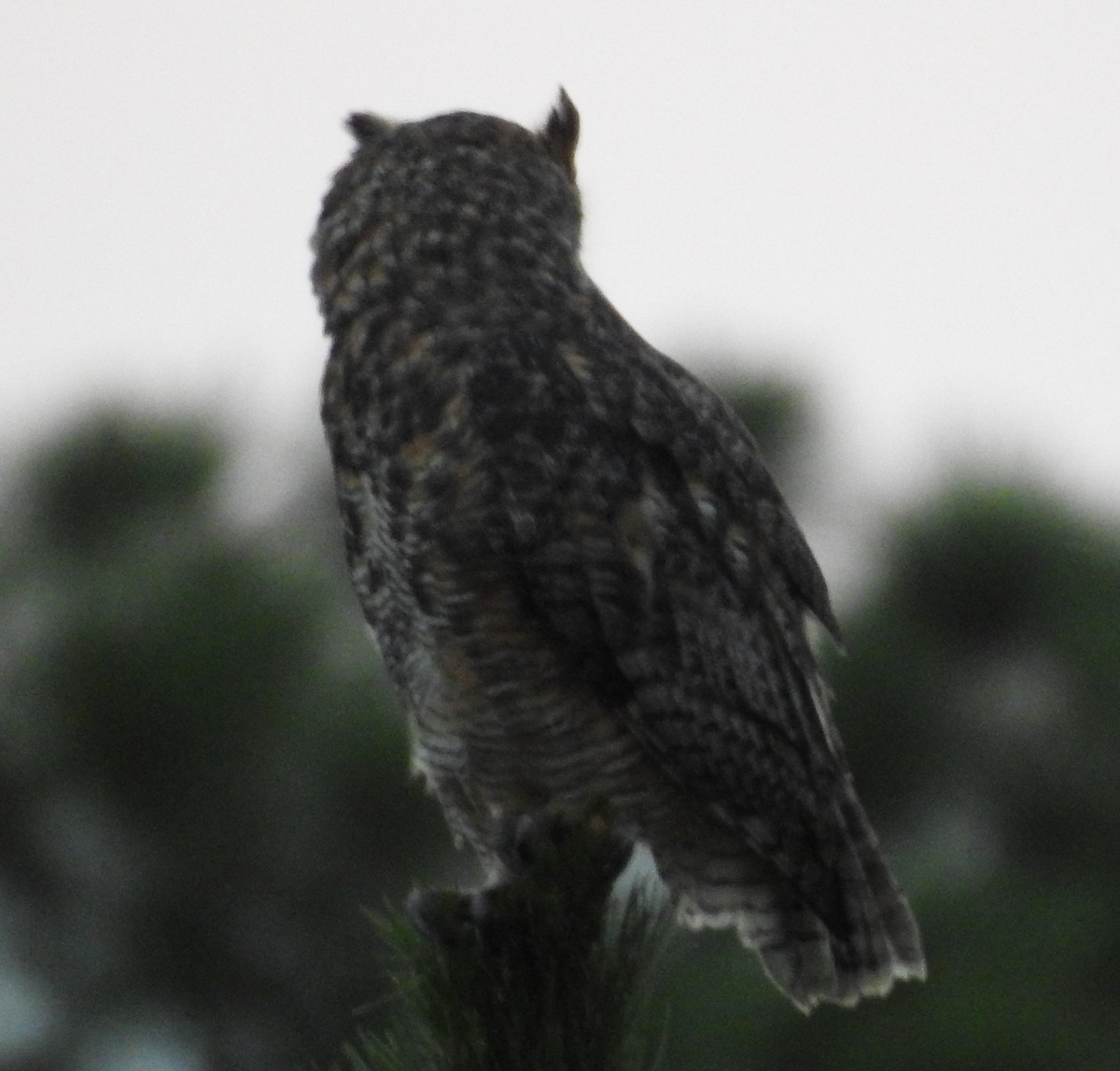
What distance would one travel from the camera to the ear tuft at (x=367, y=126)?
10.4 feet

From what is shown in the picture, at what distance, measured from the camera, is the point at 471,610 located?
2.74m

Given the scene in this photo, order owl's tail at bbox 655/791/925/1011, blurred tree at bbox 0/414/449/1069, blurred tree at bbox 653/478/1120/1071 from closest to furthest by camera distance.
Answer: owl's tail at bbox 655/791/925/1011
blurred tree at bbox 653/478/1120/1071
blurred tree at bbox 0/414/449/1069

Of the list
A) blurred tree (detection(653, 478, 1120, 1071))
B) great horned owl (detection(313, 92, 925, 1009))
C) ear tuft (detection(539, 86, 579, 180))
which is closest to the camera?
great horned owl (detection(313, 92, 925, 1009))

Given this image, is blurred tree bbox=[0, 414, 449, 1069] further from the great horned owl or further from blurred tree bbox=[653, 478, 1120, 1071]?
the great horned owl

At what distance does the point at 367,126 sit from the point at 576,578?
2.53 feet

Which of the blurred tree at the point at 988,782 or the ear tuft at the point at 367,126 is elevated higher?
the ear tuft at the point at 367,126

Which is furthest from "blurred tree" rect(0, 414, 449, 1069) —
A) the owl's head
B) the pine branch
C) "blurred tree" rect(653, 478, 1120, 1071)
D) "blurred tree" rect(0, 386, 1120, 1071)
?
the pine branch

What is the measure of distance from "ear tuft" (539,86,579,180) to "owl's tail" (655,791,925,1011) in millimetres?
952

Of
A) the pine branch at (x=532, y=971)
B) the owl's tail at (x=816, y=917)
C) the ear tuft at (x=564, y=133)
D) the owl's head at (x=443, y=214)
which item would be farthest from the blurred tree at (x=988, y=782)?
the pine branch at (x=532, y=971)

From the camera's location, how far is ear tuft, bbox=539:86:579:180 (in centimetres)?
329

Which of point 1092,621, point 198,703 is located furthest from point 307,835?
point 1092,621

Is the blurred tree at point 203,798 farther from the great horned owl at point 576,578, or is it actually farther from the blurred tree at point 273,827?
the great horned owl at point 576,578

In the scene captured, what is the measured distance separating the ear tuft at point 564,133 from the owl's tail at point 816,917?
95 cm

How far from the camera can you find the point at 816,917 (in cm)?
295
